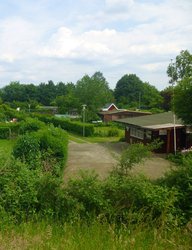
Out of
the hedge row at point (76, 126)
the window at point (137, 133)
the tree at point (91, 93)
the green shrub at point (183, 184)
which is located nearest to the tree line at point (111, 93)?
the tree at point (91, 93)

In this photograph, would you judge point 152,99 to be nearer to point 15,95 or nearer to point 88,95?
point 88,95

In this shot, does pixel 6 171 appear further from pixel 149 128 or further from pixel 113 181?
pixel 149 128

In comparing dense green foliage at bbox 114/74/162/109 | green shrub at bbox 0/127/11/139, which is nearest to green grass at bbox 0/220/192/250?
green shrub at bbox 0/127/11/139

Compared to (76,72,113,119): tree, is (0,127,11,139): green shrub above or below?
below

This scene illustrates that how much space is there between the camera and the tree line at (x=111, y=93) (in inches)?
943

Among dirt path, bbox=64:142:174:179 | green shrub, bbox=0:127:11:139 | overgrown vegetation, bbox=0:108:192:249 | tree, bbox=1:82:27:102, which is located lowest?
dirt path, bbox=64:142:174:179

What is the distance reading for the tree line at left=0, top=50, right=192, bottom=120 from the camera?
78.6ft

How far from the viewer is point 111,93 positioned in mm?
80688

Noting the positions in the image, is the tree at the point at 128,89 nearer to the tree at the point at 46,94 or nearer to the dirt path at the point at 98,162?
the tree at the point at 46,94

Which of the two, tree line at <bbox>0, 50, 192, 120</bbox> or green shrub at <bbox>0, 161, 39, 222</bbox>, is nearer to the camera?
green shrub at <bbox>0, 161, 39, 222</bbox>

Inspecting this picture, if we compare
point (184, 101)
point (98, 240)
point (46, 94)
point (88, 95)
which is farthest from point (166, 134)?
point (46, 94)

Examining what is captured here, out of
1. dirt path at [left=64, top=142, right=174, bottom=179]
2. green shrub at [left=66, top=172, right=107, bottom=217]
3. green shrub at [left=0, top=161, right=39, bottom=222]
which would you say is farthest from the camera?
dirt path at [left=64, top=142, right=174, bottom=179]

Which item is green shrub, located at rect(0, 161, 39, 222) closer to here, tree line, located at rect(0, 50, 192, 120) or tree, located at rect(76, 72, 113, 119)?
tree line, located at rect(0, 50, 192, 120)

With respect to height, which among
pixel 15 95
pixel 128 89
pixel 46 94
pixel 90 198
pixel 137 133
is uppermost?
pixel 128 89
